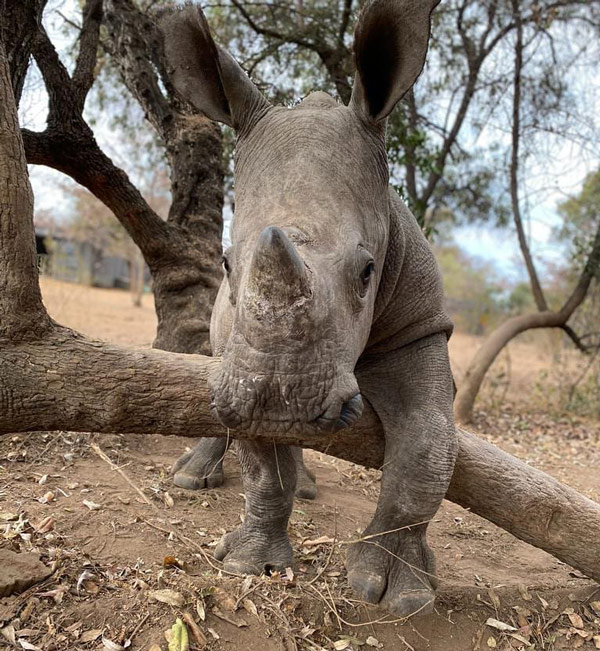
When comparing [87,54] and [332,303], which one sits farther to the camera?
[87,54]

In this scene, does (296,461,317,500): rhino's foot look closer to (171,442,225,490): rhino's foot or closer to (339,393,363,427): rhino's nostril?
(171,442,225,490): rhino's foot

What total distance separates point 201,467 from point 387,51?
3.36 m

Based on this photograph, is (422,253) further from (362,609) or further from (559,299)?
(559,299)

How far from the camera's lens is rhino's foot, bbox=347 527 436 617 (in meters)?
3.29

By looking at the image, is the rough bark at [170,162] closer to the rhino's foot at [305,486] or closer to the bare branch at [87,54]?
the bare branch at [87,54]

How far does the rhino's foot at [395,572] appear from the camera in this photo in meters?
3.29

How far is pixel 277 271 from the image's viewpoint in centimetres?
202

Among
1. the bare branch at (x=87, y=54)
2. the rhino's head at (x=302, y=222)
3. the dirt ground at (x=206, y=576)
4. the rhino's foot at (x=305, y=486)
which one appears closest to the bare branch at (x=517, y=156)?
the dirt ground at (x=206, y=576)

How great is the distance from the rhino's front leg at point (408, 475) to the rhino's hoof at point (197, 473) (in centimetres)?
175

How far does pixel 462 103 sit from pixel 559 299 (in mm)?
7521

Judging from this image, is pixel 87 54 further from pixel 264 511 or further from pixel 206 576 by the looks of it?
pixel 206 576

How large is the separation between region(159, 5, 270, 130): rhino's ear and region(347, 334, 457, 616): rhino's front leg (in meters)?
1.54

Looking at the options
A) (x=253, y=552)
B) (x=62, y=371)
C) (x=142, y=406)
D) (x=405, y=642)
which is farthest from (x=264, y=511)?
(x=62, y=371)

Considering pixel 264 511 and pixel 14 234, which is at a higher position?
pixel 14 234
